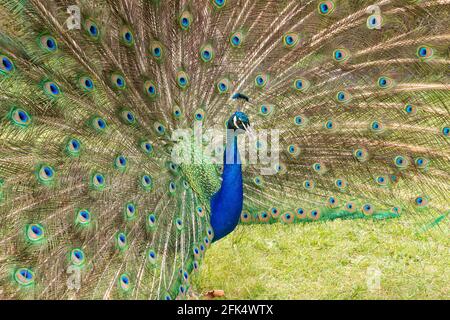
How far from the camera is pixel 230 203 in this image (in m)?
2.62

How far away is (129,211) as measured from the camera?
6.72 feet

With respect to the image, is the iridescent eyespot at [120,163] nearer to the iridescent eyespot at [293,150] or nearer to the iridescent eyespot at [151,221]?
the iridescent eyespot at [151,221]

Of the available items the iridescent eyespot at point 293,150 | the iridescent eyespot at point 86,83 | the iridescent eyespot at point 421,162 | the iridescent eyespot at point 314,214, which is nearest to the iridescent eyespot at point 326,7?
the iridescent eyespot at point 293,150

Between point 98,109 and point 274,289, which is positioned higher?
point 98,109

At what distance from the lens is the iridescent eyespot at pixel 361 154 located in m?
2.91

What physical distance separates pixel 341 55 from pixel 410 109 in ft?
1.85

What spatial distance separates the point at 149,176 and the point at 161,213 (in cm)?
20

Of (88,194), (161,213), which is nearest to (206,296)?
(161,213)

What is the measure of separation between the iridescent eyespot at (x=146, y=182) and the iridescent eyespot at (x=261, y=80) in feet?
3.29

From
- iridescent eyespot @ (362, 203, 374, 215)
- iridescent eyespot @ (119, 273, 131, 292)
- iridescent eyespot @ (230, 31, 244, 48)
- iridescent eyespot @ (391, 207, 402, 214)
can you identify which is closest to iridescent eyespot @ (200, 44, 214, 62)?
iridescent eyespot @ (230, 31, 244, 48)

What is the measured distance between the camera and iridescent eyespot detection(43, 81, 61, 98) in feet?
6.29

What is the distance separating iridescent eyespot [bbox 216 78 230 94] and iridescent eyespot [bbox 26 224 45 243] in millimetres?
1375

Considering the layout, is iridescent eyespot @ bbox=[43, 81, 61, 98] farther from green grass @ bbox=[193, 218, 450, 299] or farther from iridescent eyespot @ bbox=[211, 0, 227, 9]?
green grass @ bbox=[193, 218, 450, 299]

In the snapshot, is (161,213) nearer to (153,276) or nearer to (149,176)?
(149,176)
